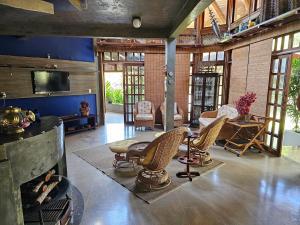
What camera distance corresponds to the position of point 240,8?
17.1ft

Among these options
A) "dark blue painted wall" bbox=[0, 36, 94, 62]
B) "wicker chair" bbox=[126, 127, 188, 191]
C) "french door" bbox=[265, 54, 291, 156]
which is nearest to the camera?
"wicker chair" bbox=[126, 127, 188, 191]

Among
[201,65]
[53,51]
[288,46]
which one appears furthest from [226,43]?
[53,51]

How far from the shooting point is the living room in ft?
6.66

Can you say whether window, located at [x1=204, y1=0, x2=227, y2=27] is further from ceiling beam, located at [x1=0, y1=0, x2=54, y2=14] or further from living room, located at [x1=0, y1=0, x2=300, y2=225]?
ceiling beam, located at [x1=0, y1=0, x2=54, y2=14]

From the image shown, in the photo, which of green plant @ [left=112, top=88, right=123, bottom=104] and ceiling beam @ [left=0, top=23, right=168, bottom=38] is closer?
ceiling beam @ [left=0, top=23, right=168, bottom=38]

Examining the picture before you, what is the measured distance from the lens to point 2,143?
143cm

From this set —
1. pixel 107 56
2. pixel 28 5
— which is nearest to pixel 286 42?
pixel 28 5

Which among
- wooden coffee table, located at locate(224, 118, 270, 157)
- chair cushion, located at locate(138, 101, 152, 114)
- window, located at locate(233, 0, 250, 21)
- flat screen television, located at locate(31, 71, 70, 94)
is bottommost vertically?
wooden coffee table, located at locate(224, 118, 270, 157)

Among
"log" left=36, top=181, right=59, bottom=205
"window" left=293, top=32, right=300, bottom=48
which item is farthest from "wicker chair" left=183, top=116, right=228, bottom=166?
"log" left=36, top=181, right=59, bottom=205

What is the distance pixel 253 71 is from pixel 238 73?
60cm

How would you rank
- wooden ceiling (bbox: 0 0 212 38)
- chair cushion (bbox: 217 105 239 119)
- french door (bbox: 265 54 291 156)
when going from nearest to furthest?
wooden ceiling (bbox: 0 0 212 38) < french door (bbox: 265 54 291 156) < chair cushion (bbox: 217 105 239 119)

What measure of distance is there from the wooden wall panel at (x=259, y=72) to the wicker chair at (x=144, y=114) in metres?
2.80

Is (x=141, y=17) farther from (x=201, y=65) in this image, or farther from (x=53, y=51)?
(x=201, y=65)

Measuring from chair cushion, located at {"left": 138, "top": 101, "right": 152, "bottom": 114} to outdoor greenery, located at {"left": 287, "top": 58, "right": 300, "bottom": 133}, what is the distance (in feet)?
12.5
